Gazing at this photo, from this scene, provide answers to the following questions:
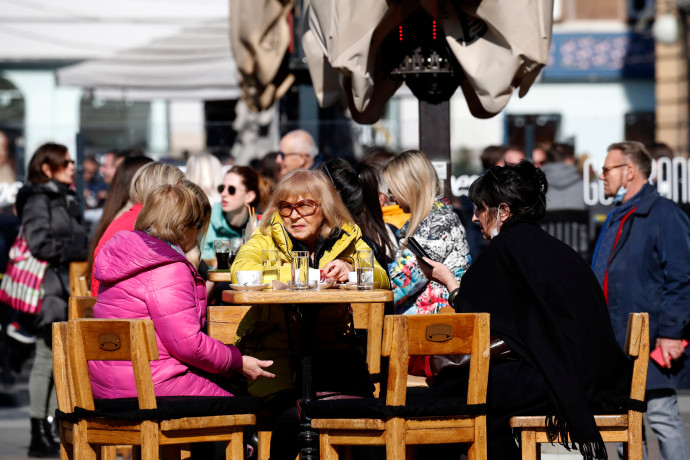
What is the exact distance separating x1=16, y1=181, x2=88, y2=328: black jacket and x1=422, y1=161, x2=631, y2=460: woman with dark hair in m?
3.82

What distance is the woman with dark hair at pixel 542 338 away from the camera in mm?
4750

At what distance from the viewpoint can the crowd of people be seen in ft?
15.8

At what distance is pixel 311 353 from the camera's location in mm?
5078

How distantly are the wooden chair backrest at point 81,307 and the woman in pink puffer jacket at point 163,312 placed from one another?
510 millimetres

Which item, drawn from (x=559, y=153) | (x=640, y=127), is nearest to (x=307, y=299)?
(x=559, y=153)

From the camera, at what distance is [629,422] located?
4.87 meters

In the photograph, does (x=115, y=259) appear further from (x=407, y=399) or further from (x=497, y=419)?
(x=497, y=419)

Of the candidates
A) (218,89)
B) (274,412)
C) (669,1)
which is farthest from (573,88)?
(274,412)

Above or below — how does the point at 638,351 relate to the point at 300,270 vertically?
below

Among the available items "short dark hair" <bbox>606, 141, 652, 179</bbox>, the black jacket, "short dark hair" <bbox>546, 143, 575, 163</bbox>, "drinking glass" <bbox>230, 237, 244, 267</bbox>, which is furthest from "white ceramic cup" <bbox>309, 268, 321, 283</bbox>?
"short dark hair" <bbox>546, 143, 575, 163</bbox>

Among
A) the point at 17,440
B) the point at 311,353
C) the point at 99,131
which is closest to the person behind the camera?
the point at 311,353

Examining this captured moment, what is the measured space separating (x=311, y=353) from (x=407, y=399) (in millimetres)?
508

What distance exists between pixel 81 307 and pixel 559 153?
5188 millimetres

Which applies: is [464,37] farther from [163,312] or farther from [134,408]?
[134,408]
